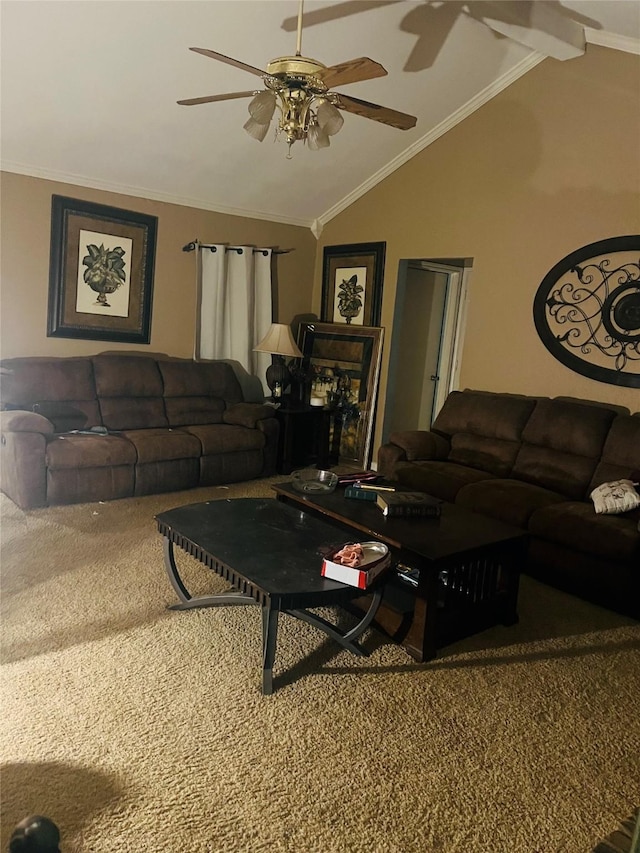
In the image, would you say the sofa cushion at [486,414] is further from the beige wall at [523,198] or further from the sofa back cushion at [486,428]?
the beige wall at [523,198]

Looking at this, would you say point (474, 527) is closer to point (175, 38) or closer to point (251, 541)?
point (251, 541)

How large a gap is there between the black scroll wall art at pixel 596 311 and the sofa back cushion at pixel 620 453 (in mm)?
393

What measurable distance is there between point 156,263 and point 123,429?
1528 mm

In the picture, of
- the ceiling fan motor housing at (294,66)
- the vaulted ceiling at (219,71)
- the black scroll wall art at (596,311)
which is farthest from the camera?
the black scroll wall art at (596,311)

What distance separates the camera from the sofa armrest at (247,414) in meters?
5.29

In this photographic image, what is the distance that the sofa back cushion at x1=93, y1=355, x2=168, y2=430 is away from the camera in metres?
4.95

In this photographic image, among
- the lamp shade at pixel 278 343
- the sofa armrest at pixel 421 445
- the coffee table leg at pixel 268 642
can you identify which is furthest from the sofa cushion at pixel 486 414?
the coffee table leg at pixel 268 642

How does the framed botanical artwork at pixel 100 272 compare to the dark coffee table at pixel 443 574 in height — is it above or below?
above

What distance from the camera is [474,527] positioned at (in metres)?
3.00

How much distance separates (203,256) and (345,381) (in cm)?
172

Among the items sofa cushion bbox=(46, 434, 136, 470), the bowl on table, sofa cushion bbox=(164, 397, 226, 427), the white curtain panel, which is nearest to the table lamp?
the white curtain panel

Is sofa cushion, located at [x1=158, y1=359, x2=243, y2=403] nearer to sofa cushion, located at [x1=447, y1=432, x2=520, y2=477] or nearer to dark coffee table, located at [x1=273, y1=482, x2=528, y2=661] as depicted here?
sofa cushion, located at [x1=447, y1=432, x2=520, y2=477]

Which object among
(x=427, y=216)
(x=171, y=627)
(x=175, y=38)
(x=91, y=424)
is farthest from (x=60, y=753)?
(x=427, y=216)

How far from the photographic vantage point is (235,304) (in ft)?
19.6
